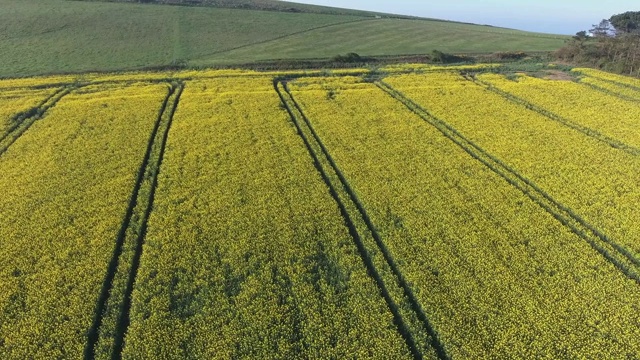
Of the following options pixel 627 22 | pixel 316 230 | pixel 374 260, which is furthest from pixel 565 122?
pixel 627 22

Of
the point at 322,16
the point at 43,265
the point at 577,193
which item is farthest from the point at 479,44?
the point at 43,265

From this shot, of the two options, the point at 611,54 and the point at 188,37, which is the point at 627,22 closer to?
the point at 611,54

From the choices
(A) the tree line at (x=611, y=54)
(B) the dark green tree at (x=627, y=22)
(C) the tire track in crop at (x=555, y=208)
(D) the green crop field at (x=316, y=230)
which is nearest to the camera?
(D) the green crop field at (x=316, y=230)

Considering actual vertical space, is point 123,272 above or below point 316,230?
below

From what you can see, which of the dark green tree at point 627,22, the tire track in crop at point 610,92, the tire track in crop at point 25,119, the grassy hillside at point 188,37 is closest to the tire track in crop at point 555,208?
the tire track in crop at point 610,92

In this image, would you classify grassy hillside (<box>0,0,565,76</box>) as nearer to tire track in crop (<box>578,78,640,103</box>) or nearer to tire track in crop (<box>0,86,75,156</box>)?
tire track in crop (<box>0,86,75,156</box>)

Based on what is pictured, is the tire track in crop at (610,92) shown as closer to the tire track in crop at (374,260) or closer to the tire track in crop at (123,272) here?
the tire track in crop at (374,260)

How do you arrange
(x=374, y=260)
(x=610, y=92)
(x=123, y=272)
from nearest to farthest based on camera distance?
(x=123, y=272) → (x=374, y=260) → (x=610, y=92)
